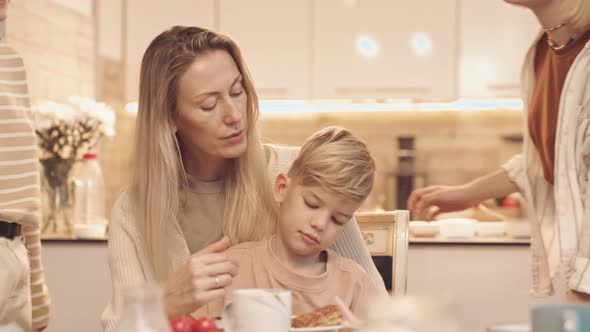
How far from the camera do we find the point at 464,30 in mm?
4145

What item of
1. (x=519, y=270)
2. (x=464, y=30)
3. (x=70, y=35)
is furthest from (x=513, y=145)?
(x=70, y=35)

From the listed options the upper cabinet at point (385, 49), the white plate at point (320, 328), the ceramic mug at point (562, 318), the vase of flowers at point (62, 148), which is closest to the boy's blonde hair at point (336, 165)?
the white plate at point (320, 328)

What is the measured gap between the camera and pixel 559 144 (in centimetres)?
202

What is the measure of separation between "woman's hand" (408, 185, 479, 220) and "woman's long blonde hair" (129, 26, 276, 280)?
1.01 m

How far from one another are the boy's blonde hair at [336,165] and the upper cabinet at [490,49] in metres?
2.60

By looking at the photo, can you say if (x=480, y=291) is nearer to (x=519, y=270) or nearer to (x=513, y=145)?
(x=519, y=270)

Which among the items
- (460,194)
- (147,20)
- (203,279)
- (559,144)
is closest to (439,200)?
(460,194)

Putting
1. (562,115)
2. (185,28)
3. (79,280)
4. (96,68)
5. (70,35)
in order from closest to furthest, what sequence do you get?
(185,28)
(562,115)
(79,280)
(70,35)
(96,68)

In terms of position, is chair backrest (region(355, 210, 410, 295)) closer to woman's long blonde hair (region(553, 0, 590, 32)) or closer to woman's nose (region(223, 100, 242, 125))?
woman's nose (region(223, 100, 242, 125))

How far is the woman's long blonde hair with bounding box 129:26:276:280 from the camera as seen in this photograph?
5.67 feet

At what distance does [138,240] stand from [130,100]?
2710 mm

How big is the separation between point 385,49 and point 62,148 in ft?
5.49

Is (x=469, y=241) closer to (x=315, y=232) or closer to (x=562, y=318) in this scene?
(x=315, y=232)

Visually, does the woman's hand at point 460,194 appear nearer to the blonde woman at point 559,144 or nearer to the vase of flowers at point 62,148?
the blonde woman at point 559,144
